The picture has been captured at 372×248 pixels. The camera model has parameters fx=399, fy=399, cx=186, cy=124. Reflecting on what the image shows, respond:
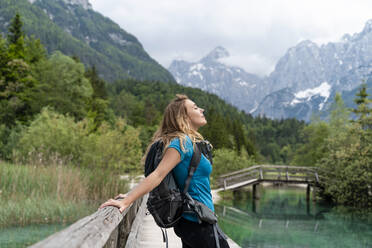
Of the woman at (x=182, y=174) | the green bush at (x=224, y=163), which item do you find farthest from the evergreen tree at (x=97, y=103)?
the woman at (x=182, y=174)

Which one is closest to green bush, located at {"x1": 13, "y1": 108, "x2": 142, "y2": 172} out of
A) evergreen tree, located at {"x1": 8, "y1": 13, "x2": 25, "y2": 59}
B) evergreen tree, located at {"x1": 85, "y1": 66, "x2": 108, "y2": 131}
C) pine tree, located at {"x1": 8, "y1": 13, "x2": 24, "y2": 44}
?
evergreen tree, located at {"x1": 8, "y1": 13, "x2": 25, "y2": 59}

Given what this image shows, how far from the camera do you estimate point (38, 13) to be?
605 ft

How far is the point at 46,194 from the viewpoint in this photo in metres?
11.2

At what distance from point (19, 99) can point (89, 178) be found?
93.3 feet

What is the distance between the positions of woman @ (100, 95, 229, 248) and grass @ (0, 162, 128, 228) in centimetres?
854

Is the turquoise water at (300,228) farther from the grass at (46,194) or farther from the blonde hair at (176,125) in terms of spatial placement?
the blonde hair at (176,125)

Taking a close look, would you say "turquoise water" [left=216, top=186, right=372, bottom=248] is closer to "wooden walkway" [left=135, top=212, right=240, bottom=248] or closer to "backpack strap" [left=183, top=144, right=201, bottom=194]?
"wooden walkway" [left=135, top=212, right=240, bottom=248]

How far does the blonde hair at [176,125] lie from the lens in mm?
2357

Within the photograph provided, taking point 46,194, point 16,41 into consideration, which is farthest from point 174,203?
point 16,41

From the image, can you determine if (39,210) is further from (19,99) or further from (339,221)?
(19,99)

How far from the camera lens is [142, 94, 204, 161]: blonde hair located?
2357mm

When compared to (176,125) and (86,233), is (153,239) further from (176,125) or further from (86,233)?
(86,233)

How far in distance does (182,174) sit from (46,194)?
9848 mm

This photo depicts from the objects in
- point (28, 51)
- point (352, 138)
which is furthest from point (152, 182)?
point (28, 51)
